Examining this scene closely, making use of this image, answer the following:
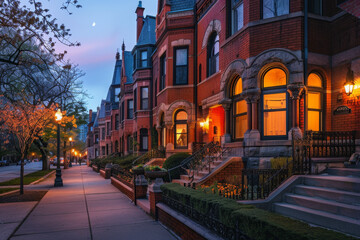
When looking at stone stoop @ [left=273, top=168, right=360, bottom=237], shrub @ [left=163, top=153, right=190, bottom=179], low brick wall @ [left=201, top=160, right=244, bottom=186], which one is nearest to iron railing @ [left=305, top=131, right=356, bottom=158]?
stone stoop @ [left=273, top=168, right=360, bottom=237]

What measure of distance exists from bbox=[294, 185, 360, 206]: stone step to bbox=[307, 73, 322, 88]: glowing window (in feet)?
16.0

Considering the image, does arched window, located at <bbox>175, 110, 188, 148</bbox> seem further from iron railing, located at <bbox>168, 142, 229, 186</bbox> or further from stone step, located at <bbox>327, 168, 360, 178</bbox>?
stone step, located at <bbox>327, 168, 360, 178</bbox>

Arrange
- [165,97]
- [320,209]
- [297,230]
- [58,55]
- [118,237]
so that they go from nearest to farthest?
[297,230]
[320,209]
[118,237]
[58,55]
[165,97]

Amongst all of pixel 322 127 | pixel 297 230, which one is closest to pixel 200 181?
pixel 322 127

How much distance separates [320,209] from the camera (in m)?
6.47

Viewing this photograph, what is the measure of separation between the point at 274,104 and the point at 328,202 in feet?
18.7

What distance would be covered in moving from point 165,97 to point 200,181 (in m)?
9.51

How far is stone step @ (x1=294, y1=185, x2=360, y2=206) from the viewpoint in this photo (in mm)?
6162

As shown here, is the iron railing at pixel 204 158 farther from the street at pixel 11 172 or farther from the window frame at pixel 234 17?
the street at pixel 11 172

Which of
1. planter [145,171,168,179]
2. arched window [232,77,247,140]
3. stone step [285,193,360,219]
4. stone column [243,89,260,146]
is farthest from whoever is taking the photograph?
arched window [232,77,247,140]

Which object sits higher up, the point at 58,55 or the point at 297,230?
the point at 58,55

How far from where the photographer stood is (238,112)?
13.5 meters

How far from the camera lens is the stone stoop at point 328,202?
562 cm

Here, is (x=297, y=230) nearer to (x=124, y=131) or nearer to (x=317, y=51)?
(x=317, y=51)
